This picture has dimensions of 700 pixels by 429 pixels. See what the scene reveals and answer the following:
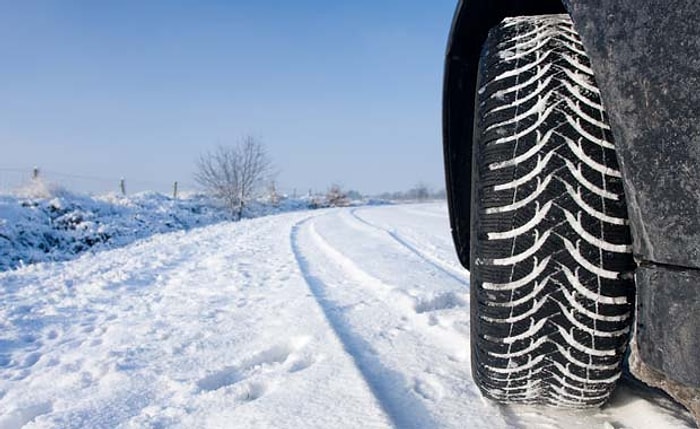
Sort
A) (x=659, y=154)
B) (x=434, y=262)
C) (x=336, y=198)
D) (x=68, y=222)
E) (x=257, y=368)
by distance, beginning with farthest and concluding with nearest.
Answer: (x=336, y=198) < (x=68, y=222) < (x=434, y=262) < (x=257, y=368) < (x=659, y=154)

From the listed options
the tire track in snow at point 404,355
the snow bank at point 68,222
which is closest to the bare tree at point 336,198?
the snow bank at point 68,222

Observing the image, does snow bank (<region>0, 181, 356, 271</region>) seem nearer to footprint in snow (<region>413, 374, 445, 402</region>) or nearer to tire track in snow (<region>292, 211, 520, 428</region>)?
tire track in snow (<region>292, 211, 520, 428</region>)

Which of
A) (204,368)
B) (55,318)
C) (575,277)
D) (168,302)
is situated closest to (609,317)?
(575,277)

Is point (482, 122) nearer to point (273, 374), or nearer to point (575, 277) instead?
point (575, 277)

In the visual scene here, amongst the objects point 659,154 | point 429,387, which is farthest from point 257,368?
point 659,154

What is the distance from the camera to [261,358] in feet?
5.12

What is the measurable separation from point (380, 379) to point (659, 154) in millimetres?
988

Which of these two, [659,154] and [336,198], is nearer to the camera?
[659,154]

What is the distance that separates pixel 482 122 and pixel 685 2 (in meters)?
0.43

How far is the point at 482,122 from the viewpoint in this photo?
961mm

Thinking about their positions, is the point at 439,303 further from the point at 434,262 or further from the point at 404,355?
the point at 434,262

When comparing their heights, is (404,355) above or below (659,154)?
below

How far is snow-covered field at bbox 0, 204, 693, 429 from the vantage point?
3.59 feet

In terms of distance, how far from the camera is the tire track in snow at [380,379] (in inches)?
42.3
